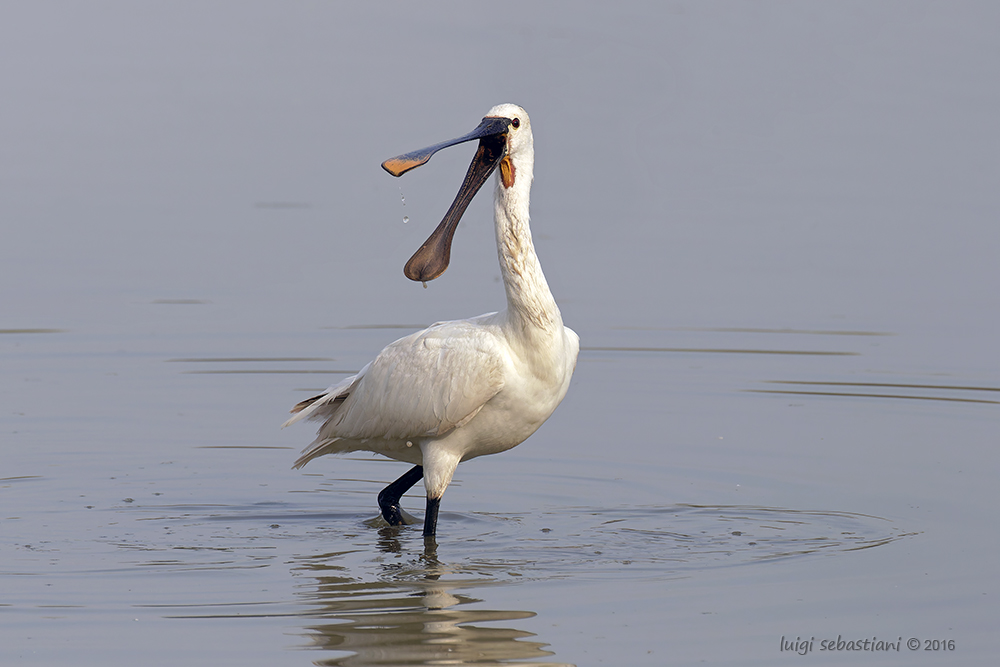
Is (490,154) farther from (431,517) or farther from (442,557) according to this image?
(442,557)

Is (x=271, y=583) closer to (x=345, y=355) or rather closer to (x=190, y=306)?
(x=345, y=355)

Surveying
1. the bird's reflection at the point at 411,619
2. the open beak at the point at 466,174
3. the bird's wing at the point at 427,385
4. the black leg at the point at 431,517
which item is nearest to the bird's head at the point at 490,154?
the open beak at the point at 466,174

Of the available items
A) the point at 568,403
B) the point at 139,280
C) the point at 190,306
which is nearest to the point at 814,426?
the point at 568,403

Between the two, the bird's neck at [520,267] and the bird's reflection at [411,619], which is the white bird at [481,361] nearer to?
the bird's neck at [520,267]

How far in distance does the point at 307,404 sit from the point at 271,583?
2.11 metres

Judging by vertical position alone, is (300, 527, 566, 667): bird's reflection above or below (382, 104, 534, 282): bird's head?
below

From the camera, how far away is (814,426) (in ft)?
40.0

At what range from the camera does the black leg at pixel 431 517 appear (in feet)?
30.9

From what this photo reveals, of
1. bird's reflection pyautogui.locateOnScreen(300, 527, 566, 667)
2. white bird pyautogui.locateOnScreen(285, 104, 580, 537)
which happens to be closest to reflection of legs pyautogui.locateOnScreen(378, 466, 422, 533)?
white bird pyautogui.locateOnScreen(285, 104, 580, 537)

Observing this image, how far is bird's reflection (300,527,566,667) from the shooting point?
7.42 meters

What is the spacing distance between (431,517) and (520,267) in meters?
1.58

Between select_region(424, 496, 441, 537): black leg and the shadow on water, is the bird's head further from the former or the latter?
the shadow on water

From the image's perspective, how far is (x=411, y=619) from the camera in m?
7.92

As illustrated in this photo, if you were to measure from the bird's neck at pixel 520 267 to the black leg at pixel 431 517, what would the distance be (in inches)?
45.1
